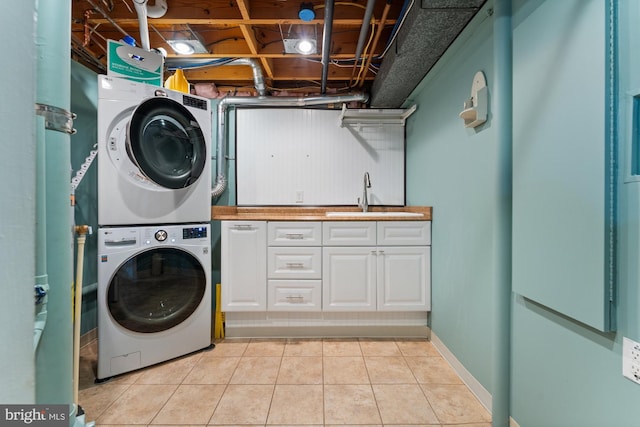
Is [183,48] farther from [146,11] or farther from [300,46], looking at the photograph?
[300,46]

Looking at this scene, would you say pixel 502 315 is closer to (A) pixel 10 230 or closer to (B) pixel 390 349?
(B) pixel 390 349

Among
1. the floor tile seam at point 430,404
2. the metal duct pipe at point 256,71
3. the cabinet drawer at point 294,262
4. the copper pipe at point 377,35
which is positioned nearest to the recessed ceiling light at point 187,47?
the metal duct pipe at point 256,71

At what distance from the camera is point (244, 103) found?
2494 millimetres

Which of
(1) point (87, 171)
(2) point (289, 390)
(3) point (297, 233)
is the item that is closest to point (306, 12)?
(3) point (297, 233)

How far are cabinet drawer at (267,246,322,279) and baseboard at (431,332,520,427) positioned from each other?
1050 mm

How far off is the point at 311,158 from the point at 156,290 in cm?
176

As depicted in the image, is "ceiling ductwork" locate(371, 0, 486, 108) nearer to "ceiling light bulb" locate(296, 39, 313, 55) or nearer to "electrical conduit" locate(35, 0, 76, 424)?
"ceiling light bulb" locate(296, 39, 313, 55)

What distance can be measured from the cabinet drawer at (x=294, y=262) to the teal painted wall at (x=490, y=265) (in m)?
0.97

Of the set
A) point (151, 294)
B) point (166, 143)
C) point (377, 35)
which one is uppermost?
point (377, 35)

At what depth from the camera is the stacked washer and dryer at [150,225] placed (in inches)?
60.3

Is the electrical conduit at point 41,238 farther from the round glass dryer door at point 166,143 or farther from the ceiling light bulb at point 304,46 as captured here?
the ceiling light bulb at point 304,46

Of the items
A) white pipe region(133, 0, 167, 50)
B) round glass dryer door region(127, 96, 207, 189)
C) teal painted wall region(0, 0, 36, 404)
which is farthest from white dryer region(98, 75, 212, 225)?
teal painted wall region(0, 0, 36, 404)

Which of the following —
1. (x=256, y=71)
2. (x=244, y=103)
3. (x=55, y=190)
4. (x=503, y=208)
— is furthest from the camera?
(x=244, y=103)

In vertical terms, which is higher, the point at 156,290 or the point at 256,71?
the point at 256,71
